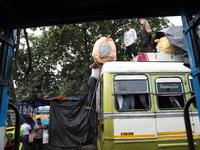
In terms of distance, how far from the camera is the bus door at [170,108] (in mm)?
3873

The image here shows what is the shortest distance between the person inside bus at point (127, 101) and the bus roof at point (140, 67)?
0.67 meters

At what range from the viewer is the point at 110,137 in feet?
12.3

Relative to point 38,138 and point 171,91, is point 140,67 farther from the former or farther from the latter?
point 38,138

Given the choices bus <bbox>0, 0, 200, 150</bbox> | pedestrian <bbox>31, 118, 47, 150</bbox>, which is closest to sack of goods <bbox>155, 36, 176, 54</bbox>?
bus <bbox>0, 0, 200, 150</bbox>

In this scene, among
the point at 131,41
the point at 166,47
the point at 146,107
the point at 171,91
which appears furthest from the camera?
the point at 131,41

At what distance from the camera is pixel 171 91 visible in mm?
4168

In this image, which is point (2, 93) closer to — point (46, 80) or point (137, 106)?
point (137, 106)

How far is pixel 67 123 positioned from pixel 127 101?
15.9ft

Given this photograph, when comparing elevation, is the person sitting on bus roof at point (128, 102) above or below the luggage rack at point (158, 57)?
below

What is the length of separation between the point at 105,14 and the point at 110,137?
2755mm

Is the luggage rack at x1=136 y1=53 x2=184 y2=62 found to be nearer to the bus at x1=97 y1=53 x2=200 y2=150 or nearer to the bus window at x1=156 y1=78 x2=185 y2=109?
the bus at x1=97 y1=53 x2=200 y2=150

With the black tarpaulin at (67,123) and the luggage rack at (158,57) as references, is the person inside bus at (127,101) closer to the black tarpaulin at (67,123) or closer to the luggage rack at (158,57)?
the luggage rack at (158,57)

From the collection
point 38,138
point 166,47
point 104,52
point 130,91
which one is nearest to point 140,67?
point 130,91

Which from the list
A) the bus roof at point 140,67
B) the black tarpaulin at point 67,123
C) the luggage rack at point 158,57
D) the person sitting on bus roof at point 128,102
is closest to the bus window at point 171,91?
the bus roof at point 140,67
